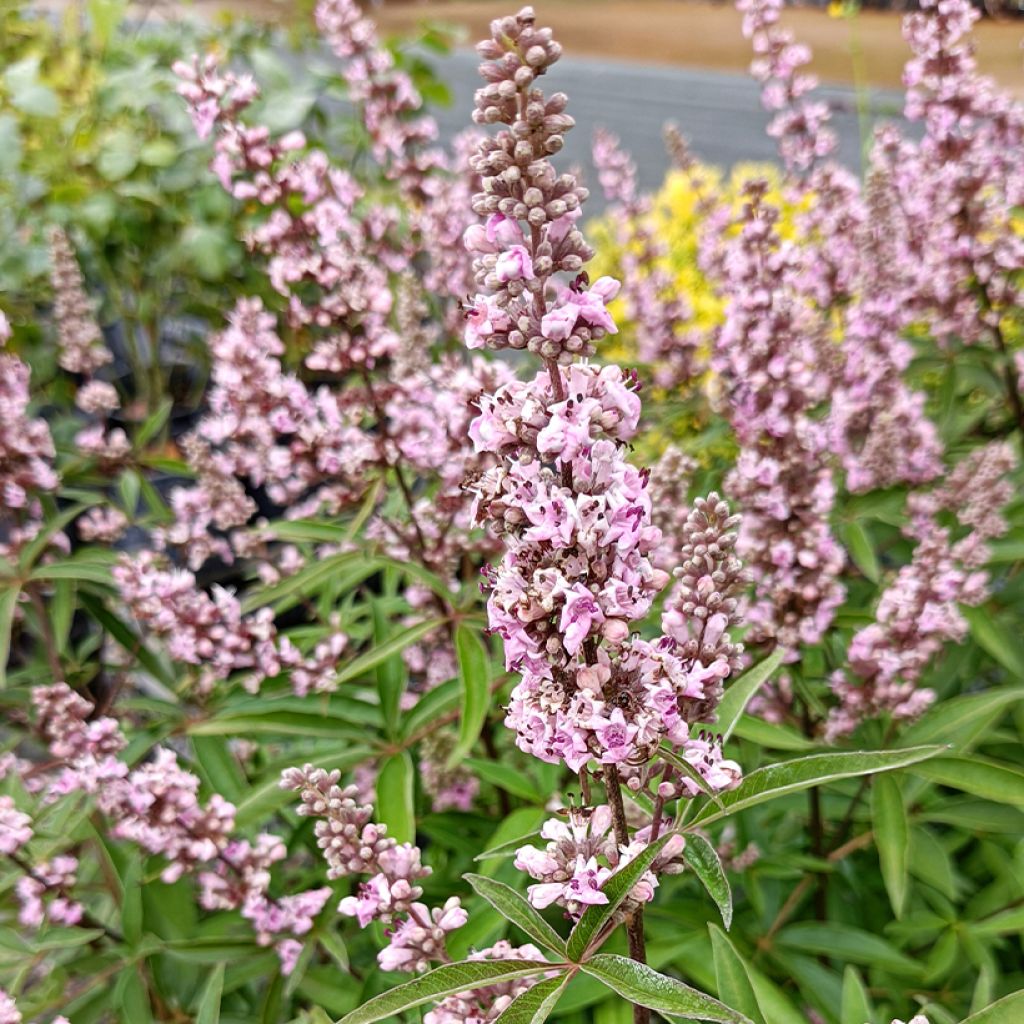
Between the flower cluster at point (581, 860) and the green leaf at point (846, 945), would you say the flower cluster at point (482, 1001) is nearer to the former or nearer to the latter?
the flower cluster at point (581, 860)

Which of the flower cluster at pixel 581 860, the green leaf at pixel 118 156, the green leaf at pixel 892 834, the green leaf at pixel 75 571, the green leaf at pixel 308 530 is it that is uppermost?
the green leaf at pixel 118 156

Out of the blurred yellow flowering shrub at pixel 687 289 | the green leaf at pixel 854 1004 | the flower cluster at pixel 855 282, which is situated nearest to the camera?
the green leaf at pixel 854 1004

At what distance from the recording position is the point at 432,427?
2904mm

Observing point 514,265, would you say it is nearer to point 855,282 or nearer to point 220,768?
point 220,768

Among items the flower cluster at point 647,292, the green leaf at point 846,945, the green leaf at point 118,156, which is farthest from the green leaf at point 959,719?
the green leaf at point 118,156

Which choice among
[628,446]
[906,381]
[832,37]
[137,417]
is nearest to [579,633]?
[628,446]

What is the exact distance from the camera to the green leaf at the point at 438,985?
1.35m

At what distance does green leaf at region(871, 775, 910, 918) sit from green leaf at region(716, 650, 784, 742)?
63 cm

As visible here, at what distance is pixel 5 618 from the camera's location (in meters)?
2.93

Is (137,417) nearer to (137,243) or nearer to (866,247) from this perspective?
(137,243)

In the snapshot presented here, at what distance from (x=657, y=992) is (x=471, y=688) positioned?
1.10m

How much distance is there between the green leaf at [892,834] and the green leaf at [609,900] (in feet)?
2.98

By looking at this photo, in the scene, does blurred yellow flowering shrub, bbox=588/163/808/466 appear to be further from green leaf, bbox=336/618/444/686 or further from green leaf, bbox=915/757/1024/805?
green leaf, bbox=915/757/1024/805

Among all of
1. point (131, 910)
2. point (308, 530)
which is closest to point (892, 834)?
point (308, 530)
